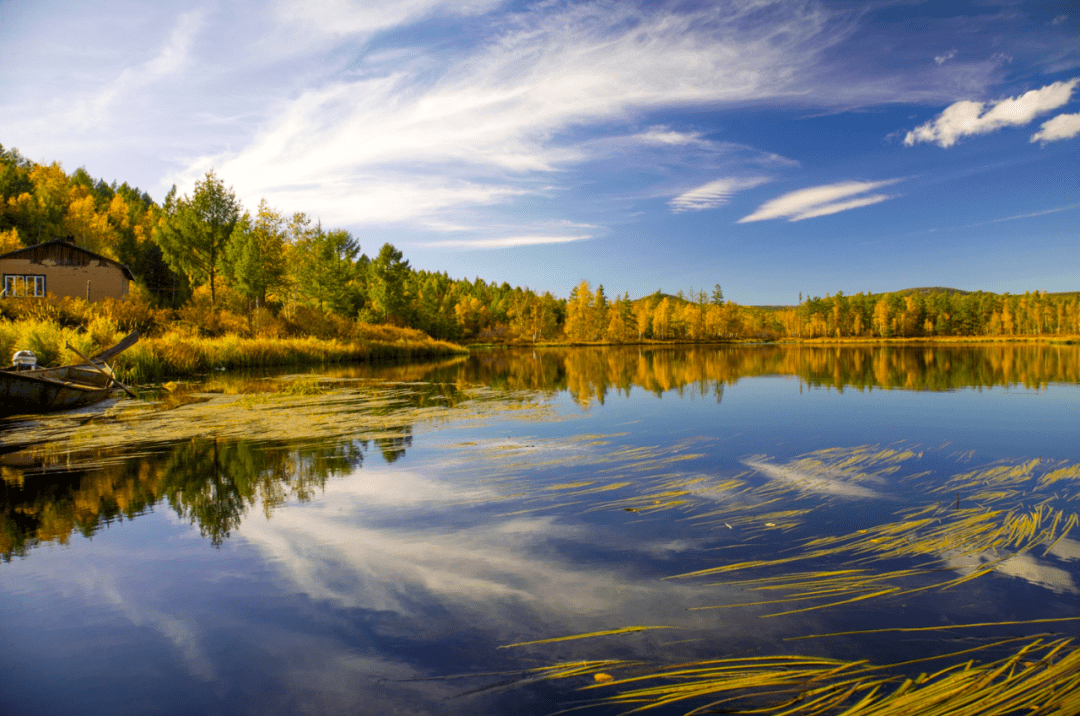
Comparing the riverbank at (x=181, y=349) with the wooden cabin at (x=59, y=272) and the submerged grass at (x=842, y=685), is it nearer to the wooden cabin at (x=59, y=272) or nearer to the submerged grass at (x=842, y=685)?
the wooden cabin at (x=59, y=272)

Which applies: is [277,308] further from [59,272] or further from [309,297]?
[59,272]

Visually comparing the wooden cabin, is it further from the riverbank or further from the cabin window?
the riverbank

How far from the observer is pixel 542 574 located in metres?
4.42

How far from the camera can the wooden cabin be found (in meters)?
40.5

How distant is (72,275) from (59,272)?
802 millimetres

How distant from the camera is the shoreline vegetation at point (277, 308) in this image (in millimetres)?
27500

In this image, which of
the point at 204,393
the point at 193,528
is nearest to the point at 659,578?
the point at 193,528

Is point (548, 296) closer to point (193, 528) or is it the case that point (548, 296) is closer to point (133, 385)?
point (133, 385)

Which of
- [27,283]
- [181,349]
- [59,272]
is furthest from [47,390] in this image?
[59,272]

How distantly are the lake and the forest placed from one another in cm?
3051

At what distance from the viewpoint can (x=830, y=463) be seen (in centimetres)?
792

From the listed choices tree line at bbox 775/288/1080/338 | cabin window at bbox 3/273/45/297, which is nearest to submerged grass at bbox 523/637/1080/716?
cabin window at bbox 3/273/45/297

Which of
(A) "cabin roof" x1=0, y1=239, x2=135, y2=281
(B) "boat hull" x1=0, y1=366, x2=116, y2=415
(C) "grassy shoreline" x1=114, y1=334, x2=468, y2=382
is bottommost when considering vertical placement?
(B) "boat hull" x1=0, y1=366, x2=116, y2=415

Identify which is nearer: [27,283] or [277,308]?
[27,283]
